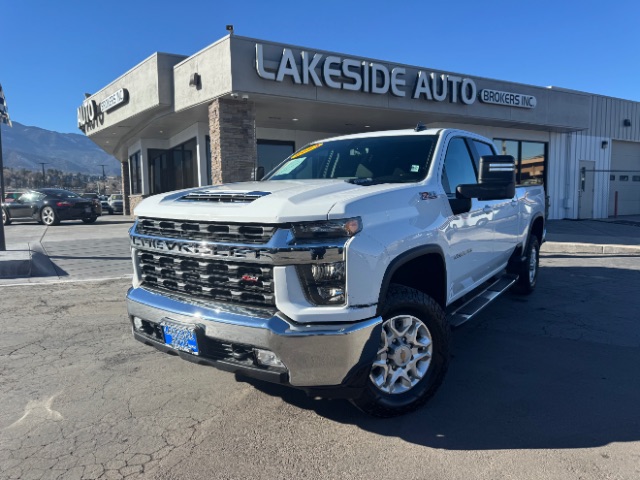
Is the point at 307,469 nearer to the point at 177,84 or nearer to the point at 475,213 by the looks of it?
the point at 475,213

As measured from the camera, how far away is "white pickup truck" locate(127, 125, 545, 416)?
102 inches

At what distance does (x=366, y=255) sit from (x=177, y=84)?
12607mm

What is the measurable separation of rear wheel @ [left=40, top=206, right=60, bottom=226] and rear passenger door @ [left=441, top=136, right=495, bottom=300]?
1874 centimetres

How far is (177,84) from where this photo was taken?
1357 cm

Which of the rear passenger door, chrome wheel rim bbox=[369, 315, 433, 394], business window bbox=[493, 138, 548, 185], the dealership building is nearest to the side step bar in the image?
the rear passenger door

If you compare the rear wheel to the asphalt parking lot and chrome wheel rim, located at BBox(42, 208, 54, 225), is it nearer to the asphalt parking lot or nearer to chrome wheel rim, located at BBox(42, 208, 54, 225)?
chrome wheel rim, located at BBox(42, 208, 54, 225)

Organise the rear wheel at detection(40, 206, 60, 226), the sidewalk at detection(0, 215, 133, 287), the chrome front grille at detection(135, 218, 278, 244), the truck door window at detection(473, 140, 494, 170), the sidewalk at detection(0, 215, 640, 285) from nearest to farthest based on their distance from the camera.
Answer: the chrome front grille at detection(135, 218, 278, 244) → the truck door window at detection(473, 140, 494, 170) → the sidewalk at detection(0, 215, 133, 287) → the sidewalk at detection(0, 215, 640, 285) → the rear wheel at detection(40, 206, 60, 226)

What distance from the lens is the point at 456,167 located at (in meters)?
4.17

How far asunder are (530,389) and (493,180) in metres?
1.59

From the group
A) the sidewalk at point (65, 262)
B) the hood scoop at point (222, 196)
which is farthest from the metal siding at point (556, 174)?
the hood scoop at point (222, 196)

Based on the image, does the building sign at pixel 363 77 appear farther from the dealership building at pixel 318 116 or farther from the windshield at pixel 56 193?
the windshield at pixel 56 193

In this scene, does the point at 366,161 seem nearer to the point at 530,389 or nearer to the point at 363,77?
the point at 530,389

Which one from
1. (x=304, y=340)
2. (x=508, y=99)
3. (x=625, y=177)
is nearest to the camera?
(x=304, y=340)

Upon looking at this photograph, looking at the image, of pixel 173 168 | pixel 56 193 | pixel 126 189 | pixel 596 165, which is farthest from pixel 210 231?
pixel 126 189
